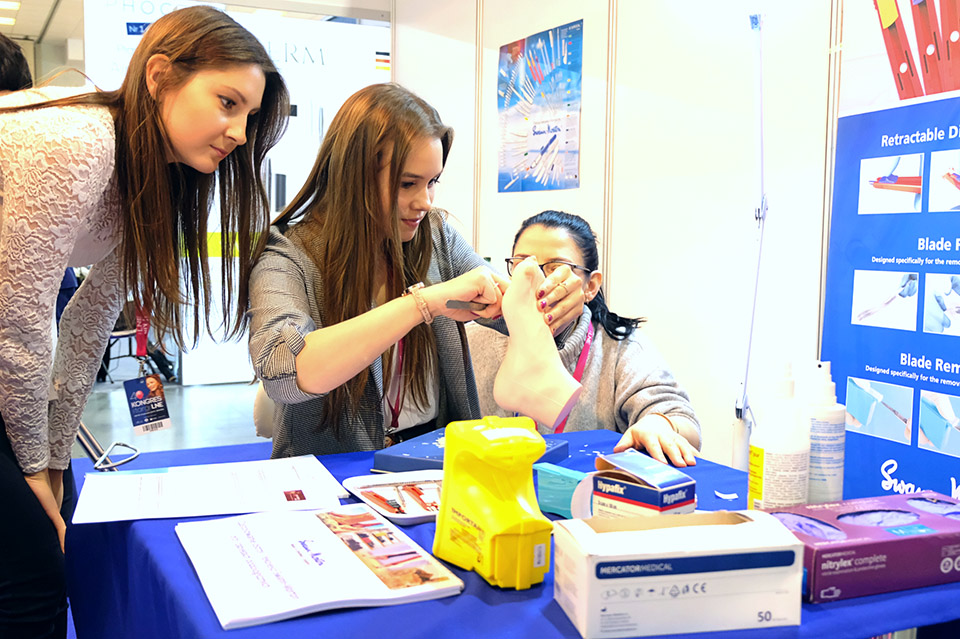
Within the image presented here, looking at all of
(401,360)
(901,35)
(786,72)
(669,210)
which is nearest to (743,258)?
(669,210)

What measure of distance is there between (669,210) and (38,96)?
7.50 ft

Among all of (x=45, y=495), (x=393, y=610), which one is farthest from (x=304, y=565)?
(x=45, y=495)

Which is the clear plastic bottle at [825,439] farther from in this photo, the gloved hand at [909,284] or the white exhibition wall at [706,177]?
the white exhibition wall at [706,177]

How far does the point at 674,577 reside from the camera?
28.3 inches

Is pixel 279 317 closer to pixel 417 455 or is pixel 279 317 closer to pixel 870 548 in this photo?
pixel 417 455

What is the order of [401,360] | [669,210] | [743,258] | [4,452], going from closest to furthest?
[4,452], [401,360], [743,258], [669,210]

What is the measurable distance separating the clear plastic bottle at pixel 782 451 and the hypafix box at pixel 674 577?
0.16 m

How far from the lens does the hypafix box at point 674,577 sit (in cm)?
71

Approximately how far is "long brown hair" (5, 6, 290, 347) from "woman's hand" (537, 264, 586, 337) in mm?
603

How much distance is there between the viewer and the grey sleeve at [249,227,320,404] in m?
1.29

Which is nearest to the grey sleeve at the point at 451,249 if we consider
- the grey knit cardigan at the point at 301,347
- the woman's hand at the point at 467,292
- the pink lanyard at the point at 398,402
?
the grey knit cardigan at the point at 301,347

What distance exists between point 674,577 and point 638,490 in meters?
0.17

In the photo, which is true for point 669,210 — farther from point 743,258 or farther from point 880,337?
point 880,337

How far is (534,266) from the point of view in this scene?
1.22m
